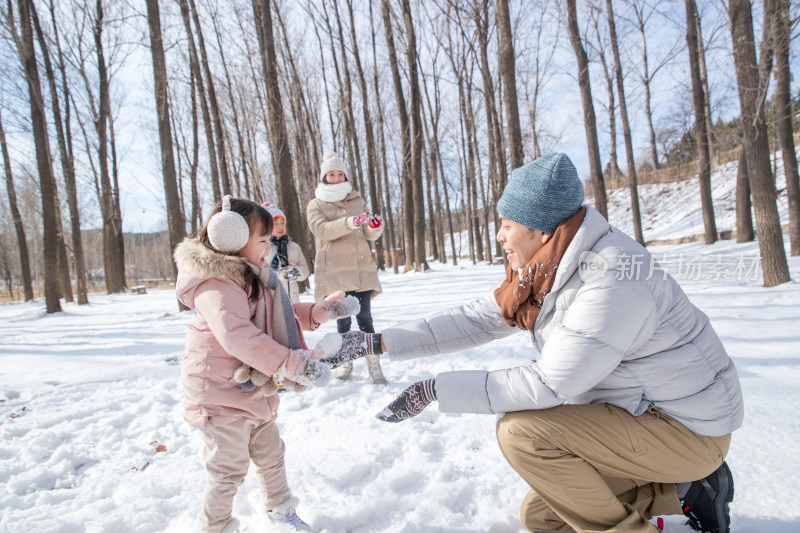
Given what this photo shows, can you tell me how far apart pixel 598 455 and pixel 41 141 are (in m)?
13.0

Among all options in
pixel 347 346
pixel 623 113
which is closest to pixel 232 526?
pixel 347 346

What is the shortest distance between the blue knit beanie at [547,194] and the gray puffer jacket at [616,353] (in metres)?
0.11

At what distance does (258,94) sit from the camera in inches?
674

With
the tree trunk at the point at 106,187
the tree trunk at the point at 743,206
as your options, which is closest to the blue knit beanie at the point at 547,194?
the tree trunk at the point at 743,206

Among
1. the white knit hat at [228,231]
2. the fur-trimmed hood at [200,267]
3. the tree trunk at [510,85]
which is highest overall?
the tree trunk at [510,85]

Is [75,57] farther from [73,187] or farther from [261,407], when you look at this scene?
[261,407]

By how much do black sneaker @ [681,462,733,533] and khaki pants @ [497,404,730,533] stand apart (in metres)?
0.10

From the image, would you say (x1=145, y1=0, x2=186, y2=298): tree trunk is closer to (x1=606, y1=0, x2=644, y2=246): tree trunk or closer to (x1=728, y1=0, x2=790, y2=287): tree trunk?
(x1=728, y1=0, x2=790, y2=287): tree trunk

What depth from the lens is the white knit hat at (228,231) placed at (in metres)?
1.74

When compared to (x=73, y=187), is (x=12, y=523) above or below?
below

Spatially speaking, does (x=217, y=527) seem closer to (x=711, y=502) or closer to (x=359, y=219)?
(x=711, y=502)

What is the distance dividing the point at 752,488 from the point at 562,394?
1202 millimetres

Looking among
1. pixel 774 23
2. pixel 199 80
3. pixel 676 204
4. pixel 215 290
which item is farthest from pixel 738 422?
pixel 676 204

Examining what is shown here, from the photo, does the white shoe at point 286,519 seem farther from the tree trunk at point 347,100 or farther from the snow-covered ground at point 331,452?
the tree trunk at point 347,100
